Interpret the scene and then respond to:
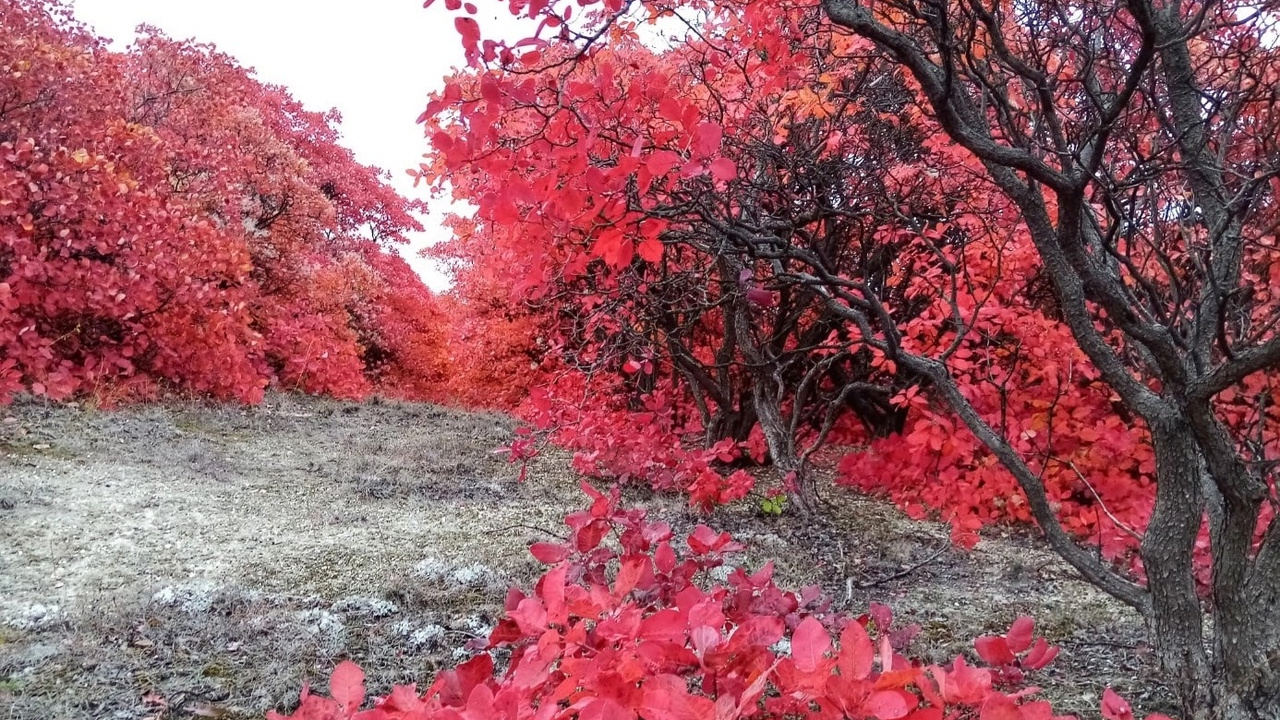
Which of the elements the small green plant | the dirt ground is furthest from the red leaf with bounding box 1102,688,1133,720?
the small green plant

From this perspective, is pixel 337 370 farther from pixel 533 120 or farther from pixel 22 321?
pixel 533 120

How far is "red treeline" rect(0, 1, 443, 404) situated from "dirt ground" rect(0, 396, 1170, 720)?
2.91 feet

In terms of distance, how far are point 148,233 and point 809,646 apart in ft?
22.9

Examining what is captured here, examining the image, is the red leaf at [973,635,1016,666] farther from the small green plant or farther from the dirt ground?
the small green plant

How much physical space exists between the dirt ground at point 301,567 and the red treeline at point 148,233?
888 millimetres

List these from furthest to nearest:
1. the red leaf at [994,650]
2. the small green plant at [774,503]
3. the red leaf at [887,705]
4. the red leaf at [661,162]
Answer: the small green plant at [774,503] → the red leaf at [661,162] → the red leaf at [994,650] → the red leaf at [887,705]

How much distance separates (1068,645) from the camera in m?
2.84

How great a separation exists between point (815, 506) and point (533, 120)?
277cm

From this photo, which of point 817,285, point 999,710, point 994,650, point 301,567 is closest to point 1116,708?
point 994,650

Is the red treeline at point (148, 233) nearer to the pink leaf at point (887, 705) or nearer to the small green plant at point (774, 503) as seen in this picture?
the small green plant at point (774, 503)

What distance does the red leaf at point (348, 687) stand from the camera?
104 cm

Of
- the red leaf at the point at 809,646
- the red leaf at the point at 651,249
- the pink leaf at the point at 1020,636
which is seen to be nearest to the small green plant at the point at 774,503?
the red leaf at the point at 651,249

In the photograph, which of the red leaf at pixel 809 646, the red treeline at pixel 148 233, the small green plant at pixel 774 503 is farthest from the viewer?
the red treeline at pixel 148 233

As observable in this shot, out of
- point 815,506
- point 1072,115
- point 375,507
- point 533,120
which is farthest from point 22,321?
A: point 1072,115
